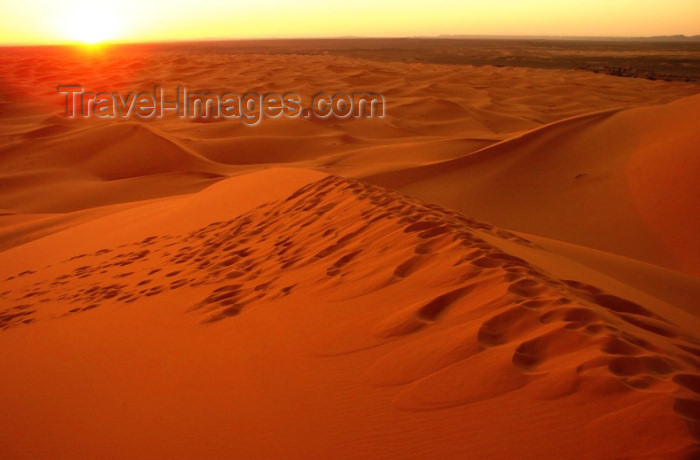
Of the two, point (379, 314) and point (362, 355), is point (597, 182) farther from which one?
point (362, 355)

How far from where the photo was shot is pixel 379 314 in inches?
122

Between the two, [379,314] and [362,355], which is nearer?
[362,355]

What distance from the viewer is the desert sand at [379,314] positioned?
2.16 metres

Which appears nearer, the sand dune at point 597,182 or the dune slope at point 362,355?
the dune slope at point 362,355

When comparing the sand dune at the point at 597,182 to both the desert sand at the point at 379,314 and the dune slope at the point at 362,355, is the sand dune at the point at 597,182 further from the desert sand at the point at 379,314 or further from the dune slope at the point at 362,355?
the dune slope at the point at 362,355

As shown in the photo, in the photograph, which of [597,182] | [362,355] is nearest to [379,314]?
[362,355]

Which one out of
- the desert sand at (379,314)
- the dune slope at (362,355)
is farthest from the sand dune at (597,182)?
the dune slope at (362,355)

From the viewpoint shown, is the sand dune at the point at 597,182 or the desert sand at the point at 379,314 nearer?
the desert sand at the point at 379,314

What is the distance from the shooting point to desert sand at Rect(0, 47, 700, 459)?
216 cm

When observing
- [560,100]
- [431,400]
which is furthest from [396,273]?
[560,100]

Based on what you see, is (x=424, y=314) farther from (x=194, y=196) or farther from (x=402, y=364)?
(x=194, y=196)

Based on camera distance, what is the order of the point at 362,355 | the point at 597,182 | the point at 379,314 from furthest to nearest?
1. the point at 597,182
2. the point at 379,314
3. the point at 362,355

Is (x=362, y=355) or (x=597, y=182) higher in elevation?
(x=597, y=182)

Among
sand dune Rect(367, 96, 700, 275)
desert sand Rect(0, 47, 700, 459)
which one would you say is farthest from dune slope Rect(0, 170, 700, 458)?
sand dune Rect(367, 96, 700, 275)
